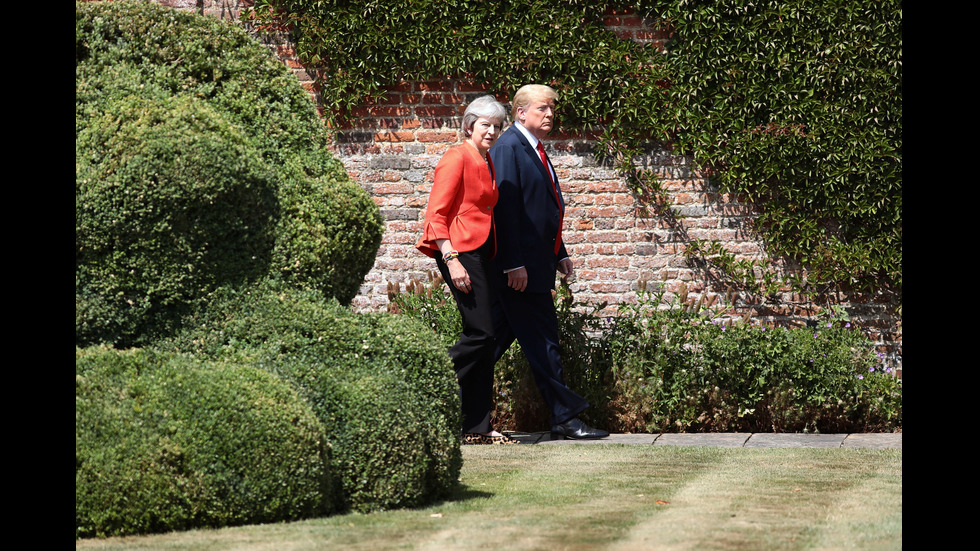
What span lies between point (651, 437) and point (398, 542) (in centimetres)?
313

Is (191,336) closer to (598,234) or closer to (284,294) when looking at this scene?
(284,294)

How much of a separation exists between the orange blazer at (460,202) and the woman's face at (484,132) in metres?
0.05

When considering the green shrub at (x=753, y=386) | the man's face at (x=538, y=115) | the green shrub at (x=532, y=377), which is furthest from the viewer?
the green shrub at (x=532, y=377)

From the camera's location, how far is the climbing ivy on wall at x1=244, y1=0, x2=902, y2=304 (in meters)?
7.89

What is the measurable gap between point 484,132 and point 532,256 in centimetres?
81

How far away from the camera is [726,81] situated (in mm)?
8000

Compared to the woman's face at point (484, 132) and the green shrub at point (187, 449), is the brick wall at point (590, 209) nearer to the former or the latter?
the woman's face at point (484, 132)

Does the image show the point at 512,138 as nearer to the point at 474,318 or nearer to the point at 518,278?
A: the point at 518,278

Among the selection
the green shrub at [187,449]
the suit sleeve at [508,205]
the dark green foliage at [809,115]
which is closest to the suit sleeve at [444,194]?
the suit sleeve at [508,205]

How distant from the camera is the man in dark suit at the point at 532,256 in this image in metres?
6.29

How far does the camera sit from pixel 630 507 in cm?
432

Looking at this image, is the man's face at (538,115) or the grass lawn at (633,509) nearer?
the grass lawn at (633,509)

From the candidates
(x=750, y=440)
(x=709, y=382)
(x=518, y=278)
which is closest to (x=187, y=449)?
(x=518, y=278)

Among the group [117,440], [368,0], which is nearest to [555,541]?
[117,440]
